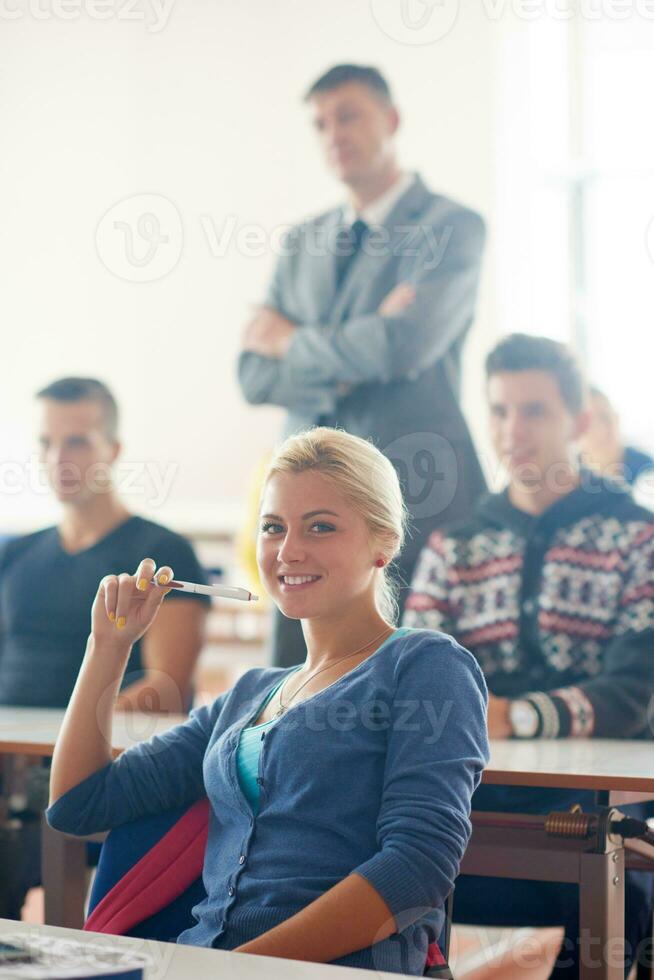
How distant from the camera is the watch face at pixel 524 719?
1778 millimetres

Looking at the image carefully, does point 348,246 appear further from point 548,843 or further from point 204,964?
point 204,964

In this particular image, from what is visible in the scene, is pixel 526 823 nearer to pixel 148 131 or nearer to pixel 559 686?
pixel 559 686

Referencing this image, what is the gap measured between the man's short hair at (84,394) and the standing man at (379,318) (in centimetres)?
56

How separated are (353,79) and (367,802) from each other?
A: 7.75ft

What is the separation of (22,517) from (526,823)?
11.2ft

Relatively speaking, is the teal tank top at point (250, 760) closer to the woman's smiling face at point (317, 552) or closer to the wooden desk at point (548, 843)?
the woman's smiling face at point (317, 552)

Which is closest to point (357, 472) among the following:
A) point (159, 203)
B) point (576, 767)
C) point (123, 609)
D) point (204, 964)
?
point (123, 609)

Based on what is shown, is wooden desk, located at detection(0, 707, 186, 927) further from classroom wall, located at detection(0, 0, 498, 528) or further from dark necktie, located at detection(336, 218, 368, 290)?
classroom wall, located at detection(0, 0, 498, 528)

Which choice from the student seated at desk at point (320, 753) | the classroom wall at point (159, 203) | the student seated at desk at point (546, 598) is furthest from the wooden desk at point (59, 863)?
the classroom wall at point (159, 203)

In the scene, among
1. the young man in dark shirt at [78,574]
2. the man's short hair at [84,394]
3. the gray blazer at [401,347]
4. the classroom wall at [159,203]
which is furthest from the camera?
the classroom wall at [159,203]

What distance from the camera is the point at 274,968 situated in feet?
2.81

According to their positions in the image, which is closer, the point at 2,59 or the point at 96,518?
the point at 96,518

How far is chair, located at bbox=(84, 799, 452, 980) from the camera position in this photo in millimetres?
1301

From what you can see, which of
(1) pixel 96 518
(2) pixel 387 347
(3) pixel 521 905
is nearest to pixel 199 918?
(3) pixel 521 905
